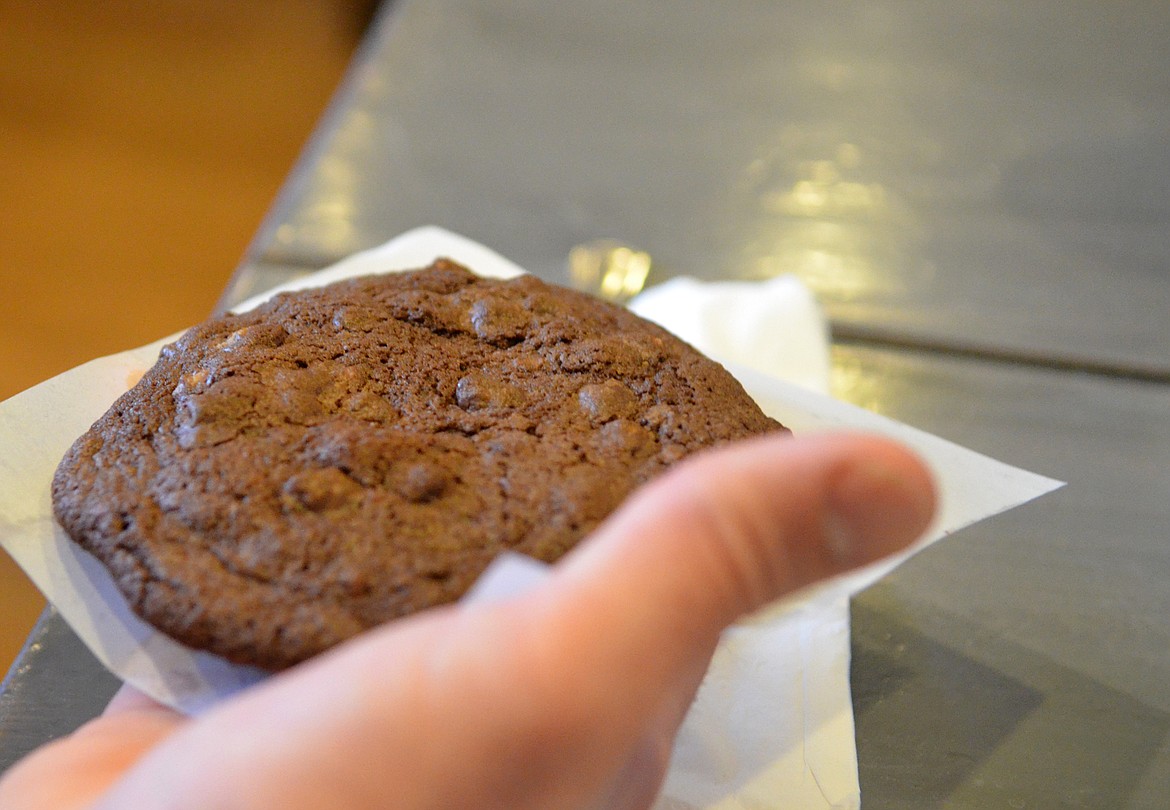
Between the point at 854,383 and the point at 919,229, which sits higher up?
the point at 919,229

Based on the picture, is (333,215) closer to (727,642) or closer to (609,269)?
(609,269)

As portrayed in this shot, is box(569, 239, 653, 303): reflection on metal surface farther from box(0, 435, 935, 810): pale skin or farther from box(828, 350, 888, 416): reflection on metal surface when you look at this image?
box(0, 435, 935, 810): pale skin

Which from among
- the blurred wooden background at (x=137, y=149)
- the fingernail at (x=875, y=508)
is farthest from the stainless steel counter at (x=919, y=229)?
the blurred wooden background at (x=137, y=149)

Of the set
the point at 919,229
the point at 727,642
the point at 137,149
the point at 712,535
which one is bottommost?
the point at 727,642

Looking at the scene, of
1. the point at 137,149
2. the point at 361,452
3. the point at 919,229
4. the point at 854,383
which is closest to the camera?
the point at 361,452

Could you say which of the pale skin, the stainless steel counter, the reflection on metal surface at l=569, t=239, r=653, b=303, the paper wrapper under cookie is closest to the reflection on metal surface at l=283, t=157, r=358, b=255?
the stainless steel counter

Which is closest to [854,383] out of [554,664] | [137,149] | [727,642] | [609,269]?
[609,269]

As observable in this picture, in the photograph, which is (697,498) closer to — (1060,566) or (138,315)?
(1060,566)
